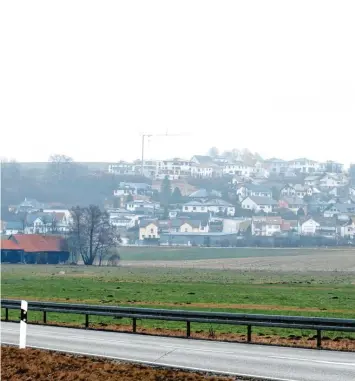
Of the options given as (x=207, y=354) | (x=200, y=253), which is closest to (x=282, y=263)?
(x=200, y=253)

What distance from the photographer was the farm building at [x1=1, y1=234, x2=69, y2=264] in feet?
425

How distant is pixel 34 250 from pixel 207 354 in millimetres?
109197

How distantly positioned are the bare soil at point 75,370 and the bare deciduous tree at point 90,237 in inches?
4136

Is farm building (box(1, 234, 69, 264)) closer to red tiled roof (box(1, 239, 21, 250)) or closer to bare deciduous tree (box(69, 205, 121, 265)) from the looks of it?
red tiled roof (box(1, 239, 21, 250))

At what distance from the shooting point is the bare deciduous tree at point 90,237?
419 ft

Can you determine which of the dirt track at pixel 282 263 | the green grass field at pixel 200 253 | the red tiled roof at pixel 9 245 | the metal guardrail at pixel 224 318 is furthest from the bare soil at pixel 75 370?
the green grass field at pixel 200 253

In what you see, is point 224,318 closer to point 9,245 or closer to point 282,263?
point 282,263

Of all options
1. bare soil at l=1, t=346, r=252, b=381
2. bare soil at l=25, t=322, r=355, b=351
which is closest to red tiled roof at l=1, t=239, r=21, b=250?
bare soil at l=25, t=322, r=355, b=351

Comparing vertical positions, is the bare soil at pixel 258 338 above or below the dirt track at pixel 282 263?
above

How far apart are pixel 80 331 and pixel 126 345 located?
188 inches

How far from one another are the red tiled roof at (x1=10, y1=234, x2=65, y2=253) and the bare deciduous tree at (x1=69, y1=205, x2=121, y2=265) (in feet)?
6.58

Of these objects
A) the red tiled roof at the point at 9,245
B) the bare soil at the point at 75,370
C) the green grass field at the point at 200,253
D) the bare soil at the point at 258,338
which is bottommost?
the green grass field at the point at 200,253

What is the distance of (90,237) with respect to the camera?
423 ft

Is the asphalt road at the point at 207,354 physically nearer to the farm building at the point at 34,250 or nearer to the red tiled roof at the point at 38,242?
the farm building at the point at 34,250
